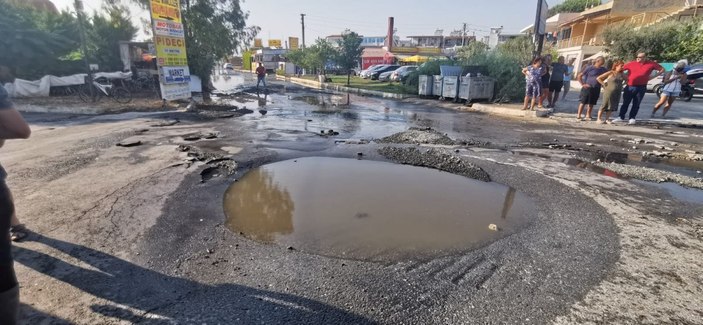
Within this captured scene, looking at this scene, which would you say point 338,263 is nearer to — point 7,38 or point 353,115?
point 353,115

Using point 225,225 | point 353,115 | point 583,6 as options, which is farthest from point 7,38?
point 583,6

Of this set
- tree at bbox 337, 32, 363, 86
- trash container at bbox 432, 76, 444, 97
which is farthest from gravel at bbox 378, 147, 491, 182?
tree at bbox 337, 32, 363, 86

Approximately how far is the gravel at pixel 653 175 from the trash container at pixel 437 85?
11378 mm

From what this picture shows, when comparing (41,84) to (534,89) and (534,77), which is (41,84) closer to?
(534,77)

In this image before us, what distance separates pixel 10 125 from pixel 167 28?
1250 centimetres

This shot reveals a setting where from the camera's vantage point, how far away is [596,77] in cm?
944

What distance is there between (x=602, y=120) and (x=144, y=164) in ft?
38.7

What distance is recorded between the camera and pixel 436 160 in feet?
20.0

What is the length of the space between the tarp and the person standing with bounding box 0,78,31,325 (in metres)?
17.3

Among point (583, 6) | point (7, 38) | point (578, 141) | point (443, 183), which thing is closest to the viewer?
point (443, 183)

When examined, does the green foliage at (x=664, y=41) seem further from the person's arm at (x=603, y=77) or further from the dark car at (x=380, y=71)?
the person's arm at (x=603, y=77)

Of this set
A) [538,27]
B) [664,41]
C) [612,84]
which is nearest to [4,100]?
[612,84]

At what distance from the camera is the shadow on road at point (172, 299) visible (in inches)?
91.4

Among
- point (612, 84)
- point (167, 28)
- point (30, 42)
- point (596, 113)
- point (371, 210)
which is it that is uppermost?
point (167, 28)
